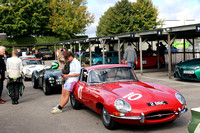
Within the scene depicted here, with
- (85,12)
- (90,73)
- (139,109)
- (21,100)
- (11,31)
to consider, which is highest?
(85,12)

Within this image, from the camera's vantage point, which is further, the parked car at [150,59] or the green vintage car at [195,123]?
the parked car at [150,59]

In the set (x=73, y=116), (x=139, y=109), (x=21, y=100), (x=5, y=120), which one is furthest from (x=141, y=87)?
(x=21, y=100)

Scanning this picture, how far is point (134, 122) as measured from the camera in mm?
5008

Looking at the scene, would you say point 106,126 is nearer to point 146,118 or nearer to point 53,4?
point 146,118

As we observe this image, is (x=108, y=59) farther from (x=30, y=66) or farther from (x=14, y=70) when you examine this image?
(x=14, y=70)

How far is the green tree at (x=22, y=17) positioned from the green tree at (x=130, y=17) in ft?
41.4

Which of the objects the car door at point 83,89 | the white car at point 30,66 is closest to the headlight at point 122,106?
the car door at point 83,89

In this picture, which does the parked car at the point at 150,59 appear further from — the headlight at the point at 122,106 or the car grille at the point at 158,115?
the headlight at the point at 122,106

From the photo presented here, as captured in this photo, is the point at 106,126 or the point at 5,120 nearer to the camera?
the point at 106,126

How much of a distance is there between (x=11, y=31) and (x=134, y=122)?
4554 centimetres

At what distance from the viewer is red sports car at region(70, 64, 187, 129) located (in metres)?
4.98

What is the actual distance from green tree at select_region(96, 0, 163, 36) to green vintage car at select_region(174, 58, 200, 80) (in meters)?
37.7

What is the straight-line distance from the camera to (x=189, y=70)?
12.6 meters

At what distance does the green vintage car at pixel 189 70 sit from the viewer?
484 inches
